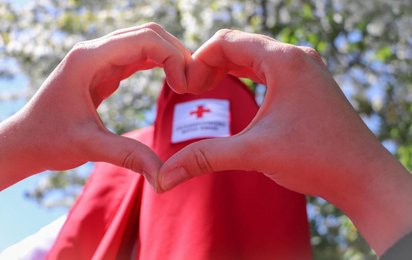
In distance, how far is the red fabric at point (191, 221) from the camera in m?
1.13

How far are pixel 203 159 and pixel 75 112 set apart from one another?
20cm

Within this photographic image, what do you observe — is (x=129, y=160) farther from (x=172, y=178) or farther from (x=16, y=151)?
(x=16, y=151)

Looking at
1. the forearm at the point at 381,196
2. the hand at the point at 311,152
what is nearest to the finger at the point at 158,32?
the hand at the point at 311,152

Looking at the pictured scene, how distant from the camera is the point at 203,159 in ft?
2.70

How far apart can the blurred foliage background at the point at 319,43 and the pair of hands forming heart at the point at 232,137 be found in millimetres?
2451

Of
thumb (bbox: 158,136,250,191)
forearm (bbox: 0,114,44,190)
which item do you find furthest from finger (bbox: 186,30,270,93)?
forearm (bbox: 0,114,44,190)

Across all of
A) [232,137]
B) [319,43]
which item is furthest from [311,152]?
[319,43]

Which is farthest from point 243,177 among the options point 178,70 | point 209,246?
point 178,70

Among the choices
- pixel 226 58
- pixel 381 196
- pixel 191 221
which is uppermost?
pixel 226 58

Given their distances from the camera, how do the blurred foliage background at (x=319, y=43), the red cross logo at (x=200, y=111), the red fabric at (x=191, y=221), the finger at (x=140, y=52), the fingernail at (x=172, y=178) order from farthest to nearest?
1. the blurred foliage background at (x=319, y=43)
2. the red cross logo at (x=200, y=111)
3. the red fabric at (x=191, y=221)
4. the finger at (x=140, y=52)
5. the fingernail at (x=172, y=178)

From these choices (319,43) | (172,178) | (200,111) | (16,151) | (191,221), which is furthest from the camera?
(319,43)

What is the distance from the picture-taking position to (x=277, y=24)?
4.13 m

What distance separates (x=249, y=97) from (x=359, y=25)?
2.98 metres

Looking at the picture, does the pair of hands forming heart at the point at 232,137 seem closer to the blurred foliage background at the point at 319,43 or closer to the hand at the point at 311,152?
the hand at the point at 311,152
